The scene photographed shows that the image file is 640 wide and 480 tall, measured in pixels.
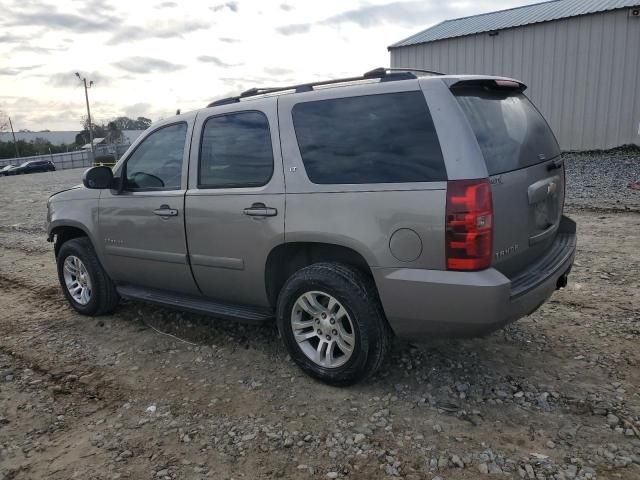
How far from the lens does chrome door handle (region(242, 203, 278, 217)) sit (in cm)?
345

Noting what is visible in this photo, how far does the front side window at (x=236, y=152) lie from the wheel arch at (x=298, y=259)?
0.50 metres

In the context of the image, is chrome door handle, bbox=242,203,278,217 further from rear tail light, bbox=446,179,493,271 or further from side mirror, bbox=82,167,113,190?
side mirror, bbox=82,167,113,190

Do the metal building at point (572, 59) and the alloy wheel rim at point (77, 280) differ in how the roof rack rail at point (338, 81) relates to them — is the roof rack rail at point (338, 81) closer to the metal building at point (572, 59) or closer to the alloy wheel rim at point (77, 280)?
the alloy wheel rim at point (77, 280)

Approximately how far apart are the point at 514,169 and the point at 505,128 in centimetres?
31

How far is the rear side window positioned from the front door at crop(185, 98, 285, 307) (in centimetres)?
28

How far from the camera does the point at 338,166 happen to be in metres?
3.22

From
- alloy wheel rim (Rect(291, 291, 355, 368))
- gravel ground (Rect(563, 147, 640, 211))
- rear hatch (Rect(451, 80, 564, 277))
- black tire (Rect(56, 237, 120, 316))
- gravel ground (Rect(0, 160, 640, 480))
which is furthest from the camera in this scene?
gravel ground (Rect(563, 147, 640, 211))

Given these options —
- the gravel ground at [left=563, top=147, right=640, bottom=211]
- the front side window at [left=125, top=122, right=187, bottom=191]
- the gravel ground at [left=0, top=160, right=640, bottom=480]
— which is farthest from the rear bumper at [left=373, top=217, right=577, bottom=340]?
the gravel ground at [left=563, top=147, right=640, bottom=211]

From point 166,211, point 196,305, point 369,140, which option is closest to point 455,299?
point 369,140


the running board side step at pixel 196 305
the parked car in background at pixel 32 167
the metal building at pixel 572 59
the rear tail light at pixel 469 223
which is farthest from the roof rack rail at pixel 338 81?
the parked car in background at pixel 32 167

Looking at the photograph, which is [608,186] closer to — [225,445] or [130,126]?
[225,445]

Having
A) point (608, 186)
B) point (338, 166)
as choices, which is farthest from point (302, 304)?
point (608, 186)

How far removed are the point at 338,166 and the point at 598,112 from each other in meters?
15.0

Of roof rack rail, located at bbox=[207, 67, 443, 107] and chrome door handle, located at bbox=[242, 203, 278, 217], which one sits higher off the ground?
roof rack rail, located at bbox=[207, 67, 443, 107]
